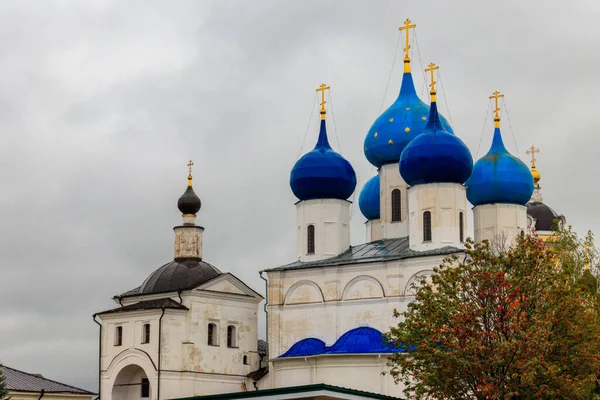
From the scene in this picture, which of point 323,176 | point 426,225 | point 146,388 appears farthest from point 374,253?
point 146,388

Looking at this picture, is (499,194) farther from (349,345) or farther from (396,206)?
(349,345)

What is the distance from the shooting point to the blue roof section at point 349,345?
103 ft

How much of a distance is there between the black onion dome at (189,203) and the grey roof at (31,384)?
7.36m

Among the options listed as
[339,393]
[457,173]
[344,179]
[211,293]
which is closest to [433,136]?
[457,173]

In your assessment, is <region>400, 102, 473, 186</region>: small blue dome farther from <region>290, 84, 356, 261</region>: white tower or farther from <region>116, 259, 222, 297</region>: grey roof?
<region>116, 259, 222, 297</region>: grey roof

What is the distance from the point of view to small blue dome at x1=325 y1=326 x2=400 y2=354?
103ft

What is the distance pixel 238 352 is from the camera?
3691 cm

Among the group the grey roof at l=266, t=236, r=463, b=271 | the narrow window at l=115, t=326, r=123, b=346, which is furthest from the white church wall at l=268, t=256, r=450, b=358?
the narrow window at l=115, t=326, r=123, b=346

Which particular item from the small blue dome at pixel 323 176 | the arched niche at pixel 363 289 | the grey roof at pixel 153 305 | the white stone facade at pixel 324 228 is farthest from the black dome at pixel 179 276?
the arched niche at pixel 363 289

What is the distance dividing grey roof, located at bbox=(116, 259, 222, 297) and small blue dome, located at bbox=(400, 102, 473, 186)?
822 centimetres

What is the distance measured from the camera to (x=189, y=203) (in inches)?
1523

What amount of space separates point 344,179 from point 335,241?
201cm

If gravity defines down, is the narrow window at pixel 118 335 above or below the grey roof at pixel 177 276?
below

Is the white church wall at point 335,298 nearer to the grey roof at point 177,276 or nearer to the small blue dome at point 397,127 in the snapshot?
the grey roof at point 177,276
